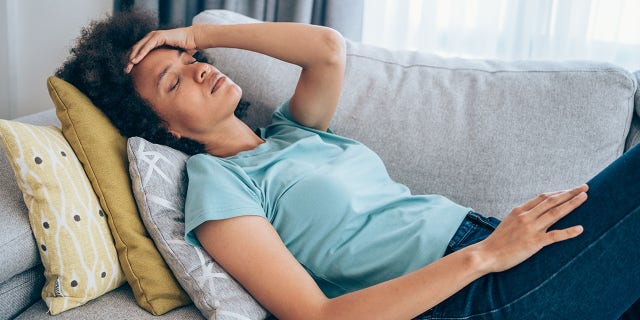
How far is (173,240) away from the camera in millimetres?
1327

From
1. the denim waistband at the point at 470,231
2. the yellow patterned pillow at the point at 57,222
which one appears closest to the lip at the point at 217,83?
the yellow patterned pillow at the point at 57,222

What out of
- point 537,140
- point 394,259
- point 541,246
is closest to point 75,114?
point 394,259

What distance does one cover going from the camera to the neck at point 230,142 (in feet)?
5.36

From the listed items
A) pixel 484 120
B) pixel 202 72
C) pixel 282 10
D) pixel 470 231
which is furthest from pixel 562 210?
pixel 282 10

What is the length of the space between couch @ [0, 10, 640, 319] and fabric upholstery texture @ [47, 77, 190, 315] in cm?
37

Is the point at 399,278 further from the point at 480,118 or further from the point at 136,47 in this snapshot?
the point at 136,47

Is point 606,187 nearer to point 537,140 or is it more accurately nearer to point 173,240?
point 537,140

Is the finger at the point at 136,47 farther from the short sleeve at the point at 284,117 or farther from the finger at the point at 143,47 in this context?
the short sleeve at the point at 284,117

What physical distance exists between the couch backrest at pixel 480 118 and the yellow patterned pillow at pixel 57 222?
0.67 metres

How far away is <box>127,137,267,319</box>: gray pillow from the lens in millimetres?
1271

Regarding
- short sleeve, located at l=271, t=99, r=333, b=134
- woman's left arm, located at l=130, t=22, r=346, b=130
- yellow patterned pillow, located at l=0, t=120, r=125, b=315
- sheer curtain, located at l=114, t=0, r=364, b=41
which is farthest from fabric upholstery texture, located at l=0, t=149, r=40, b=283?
sheer curtain, located at l=114, t=0, r=364, b=41

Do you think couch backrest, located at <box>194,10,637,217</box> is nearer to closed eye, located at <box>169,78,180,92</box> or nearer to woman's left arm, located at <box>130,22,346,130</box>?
woman's left arm, located at <box>130,22,346,130</box>

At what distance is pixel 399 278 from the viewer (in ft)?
3.99

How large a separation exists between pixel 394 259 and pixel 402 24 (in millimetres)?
1467
